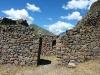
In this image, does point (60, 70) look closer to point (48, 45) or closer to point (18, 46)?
point (18, 46)

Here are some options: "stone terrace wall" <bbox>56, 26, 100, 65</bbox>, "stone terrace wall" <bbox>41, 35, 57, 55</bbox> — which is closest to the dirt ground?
"stone terrace wall" <bbox>56, 26, 100, 65</bbox>

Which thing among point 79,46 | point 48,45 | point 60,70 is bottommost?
point 60,70

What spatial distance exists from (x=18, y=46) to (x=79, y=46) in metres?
5.10

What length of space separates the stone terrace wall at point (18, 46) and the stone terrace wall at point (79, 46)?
2260 mm

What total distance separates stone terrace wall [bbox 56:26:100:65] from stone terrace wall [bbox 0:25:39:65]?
226cm

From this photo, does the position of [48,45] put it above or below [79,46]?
above

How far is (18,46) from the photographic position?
1376 cm

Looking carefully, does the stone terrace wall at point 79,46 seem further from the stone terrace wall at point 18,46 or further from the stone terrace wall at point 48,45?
the stone terrace wall at point 48,45

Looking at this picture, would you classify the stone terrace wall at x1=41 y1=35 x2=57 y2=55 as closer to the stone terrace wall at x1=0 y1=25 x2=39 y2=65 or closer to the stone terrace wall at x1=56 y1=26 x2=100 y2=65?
the stone terrace wall at x1=0 y1=25 x2=39 y2=65

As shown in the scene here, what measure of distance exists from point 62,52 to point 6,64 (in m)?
4.94

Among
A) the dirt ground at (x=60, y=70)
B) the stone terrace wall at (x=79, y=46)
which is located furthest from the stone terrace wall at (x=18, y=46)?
the stone terrace wall at (x=79, y=46)

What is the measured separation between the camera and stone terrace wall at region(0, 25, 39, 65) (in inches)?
535

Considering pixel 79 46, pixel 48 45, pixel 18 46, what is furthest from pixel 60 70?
pixel 48 45

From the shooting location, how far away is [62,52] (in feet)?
42.7
